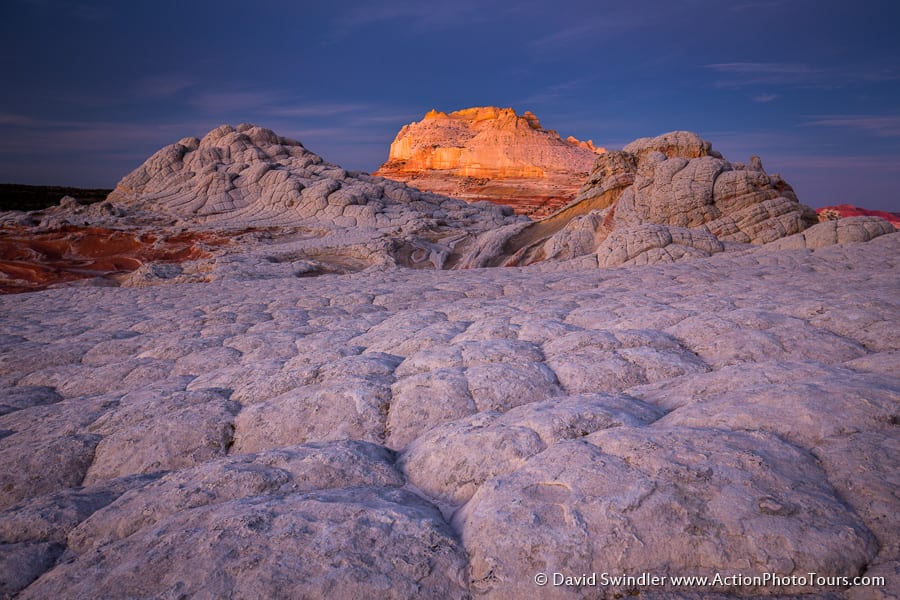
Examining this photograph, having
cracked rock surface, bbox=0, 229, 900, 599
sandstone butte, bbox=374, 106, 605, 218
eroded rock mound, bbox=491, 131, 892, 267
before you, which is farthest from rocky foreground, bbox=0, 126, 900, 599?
sandstone butte, bbox=374, 106, 605, 218

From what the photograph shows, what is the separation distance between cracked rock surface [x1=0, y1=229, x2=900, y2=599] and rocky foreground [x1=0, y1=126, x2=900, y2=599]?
0.01 metres

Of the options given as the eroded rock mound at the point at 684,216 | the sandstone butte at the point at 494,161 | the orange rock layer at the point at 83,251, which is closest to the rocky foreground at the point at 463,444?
the eroded rock mound at the point at 684,216

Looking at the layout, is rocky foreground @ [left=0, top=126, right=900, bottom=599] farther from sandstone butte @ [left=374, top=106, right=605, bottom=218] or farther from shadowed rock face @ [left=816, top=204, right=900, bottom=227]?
sandstone butte @ [left=374, top=106, right=605, bottom=218]

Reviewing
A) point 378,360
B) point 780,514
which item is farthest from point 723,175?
point 780,514

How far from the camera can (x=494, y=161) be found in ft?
139

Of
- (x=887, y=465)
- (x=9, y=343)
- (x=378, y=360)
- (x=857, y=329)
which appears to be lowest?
(x=9, y=343)

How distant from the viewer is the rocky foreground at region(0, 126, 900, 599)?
1432 millimetres

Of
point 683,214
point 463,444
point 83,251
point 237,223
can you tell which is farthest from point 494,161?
point 463,444

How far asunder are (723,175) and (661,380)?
898 cm

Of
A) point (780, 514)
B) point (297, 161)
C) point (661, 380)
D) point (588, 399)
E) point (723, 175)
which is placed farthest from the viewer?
point (297, 161)

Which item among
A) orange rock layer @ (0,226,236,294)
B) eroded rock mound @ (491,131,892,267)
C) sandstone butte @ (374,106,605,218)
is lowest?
orange rock layer @ (0,226,236,294)

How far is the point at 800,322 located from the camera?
128 inches

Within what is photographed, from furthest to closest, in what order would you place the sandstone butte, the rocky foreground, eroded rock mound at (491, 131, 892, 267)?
the sandstone butte
eroded rock mound at (491, 131, 892, 267)
the rocky foreground

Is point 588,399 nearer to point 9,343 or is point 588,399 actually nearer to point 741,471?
point 741,471
